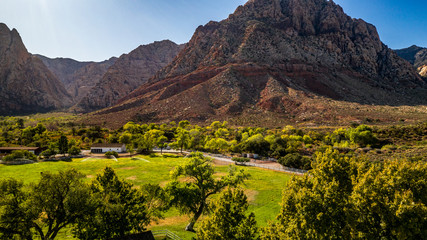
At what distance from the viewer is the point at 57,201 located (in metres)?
13.5

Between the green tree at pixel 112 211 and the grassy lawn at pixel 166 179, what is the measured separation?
18.9ft

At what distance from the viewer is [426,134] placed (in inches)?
2266

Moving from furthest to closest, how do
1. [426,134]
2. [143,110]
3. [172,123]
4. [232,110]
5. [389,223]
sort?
[143,110]
[232,110]
[172,123]
[426,134]
[389,223]

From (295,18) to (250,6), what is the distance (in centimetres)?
4275

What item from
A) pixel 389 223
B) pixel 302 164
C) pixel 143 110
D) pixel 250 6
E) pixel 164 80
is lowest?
pixel 302 164

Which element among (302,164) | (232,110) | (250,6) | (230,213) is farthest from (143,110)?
(250,6)

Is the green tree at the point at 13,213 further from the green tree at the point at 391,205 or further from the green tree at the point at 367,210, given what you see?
the green tree at the point at 391,205

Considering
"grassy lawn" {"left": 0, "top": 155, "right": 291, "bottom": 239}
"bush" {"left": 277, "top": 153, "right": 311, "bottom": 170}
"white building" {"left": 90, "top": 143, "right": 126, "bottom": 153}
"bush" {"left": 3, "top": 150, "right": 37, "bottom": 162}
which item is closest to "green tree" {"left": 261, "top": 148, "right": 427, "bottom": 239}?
"grassy lawn" {"left": 0, "top": 155, "right": 291, "bottom": 239}

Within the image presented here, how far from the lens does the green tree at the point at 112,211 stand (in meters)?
13.8

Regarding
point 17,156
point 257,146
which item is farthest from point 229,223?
point 17,156

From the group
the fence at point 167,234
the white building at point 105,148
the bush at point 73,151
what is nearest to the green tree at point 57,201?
the fence at point 167,234

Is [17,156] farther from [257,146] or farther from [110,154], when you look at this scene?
[257,146]

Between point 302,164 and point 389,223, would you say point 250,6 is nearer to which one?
point 302,164

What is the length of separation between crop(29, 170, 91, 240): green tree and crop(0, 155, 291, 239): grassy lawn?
663 cm
